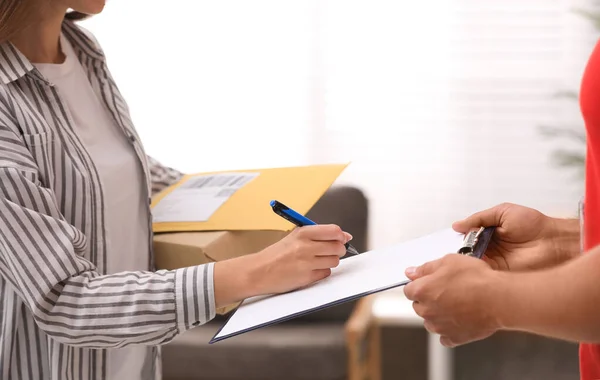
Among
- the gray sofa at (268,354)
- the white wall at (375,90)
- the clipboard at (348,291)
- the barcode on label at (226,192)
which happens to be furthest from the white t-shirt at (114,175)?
the white wall at (375,90)

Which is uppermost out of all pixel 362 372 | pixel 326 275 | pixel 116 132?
pixel 116 132

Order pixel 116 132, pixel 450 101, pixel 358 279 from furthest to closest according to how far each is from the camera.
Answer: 1. pixel 450 101
2. pixel 116 132
3. pixel 358 279

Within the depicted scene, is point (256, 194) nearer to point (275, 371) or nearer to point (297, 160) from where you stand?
point (275, 371)

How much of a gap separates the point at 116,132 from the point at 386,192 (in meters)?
1.91

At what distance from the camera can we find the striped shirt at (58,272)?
3.39 feet

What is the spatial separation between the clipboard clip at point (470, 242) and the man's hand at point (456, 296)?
6 cm

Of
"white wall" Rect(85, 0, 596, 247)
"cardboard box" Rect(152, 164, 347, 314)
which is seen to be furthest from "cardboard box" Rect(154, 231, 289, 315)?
"white wall" Rect(85, 0, 596, 247)

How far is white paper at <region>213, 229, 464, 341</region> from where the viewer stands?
3.21 feet

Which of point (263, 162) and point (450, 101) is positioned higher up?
point (450, 101)

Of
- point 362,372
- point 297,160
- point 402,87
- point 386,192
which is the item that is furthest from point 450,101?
point 362,372

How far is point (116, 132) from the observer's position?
1.32 m

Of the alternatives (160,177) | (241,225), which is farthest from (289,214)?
(160,177)

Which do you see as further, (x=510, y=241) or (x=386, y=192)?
(x=386, y=192)

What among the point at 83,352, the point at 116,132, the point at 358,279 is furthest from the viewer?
the point at 116,132
